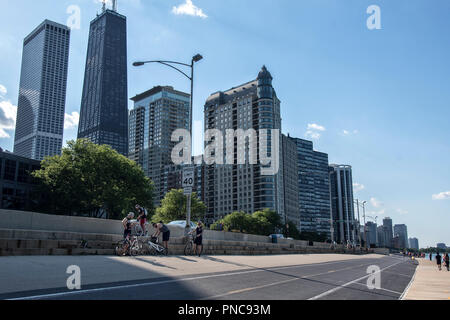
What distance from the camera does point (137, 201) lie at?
63031 millimetres

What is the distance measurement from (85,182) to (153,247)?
1650 inches

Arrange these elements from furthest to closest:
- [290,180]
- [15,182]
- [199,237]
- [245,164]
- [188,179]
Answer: [290,180] < [245,164] < [15,182] < [199,237] < [188,179]

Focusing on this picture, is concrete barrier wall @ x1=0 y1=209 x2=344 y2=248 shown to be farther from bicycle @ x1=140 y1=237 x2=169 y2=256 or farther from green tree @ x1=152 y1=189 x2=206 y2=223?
green tree @ x1=152 y1=189 x2=206 y2=223

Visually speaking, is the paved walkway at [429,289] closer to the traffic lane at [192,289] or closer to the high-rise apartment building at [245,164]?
the traffic lane at [192,289]

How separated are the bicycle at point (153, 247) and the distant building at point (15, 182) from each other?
182 feet

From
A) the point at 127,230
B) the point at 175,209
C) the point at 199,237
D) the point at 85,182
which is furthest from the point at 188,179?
the point at 175,209

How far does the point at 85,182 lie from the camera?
57688 mm

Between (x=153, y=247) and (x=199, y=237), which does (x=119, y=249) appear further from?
(x=199, y=237)

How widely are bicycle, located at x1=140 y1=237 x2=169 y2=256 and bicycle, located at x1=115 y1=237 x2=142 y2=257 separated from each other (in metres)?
1.08

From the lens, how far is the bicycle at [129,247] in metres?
17.8
